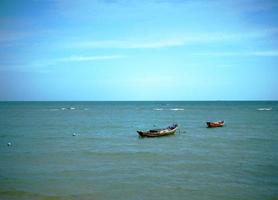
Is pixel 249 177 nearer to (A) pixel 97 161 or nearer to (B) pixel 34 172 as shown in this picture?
(A) pixel 97 161

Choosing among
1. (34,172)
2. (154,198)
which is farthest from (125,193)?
(34,172)

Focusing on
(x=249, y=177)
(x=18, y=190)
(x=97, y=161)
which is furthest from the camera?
(x=97, y=161)

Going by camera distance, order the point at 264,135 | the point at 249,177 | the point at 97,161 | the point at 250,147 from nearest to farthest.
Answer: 1. the point at 249,177
2. the point at 97,161
3. the point at 250,147
4. the point at 264,135

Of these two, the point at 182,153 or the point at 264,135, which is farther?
the point at 264,135

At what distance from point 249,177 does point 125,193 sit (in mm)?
8696

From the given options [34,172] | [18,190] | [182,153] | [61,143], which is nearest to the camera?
[18,190]

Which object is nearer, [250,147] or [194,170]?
[194,170]

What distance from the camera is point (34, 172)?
82.6 feet

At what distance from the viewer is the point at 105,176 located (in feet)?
78.8

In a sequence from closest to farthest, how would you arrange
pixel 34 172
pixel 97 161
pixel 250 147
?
1. pixel 34 172
2. pixel 97 161
3. pixel 250 147

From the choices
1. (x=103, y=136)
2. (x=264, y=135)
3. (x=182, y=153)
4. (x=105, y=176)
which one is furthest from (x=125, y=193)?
(x=264, y=135)

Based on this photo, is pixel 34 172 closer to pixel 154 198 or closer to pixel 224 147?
pixel 154 198

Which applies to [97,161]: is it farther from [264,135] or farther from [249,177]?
[264,135]

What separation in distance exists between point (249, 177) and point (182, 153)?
10.1 m
